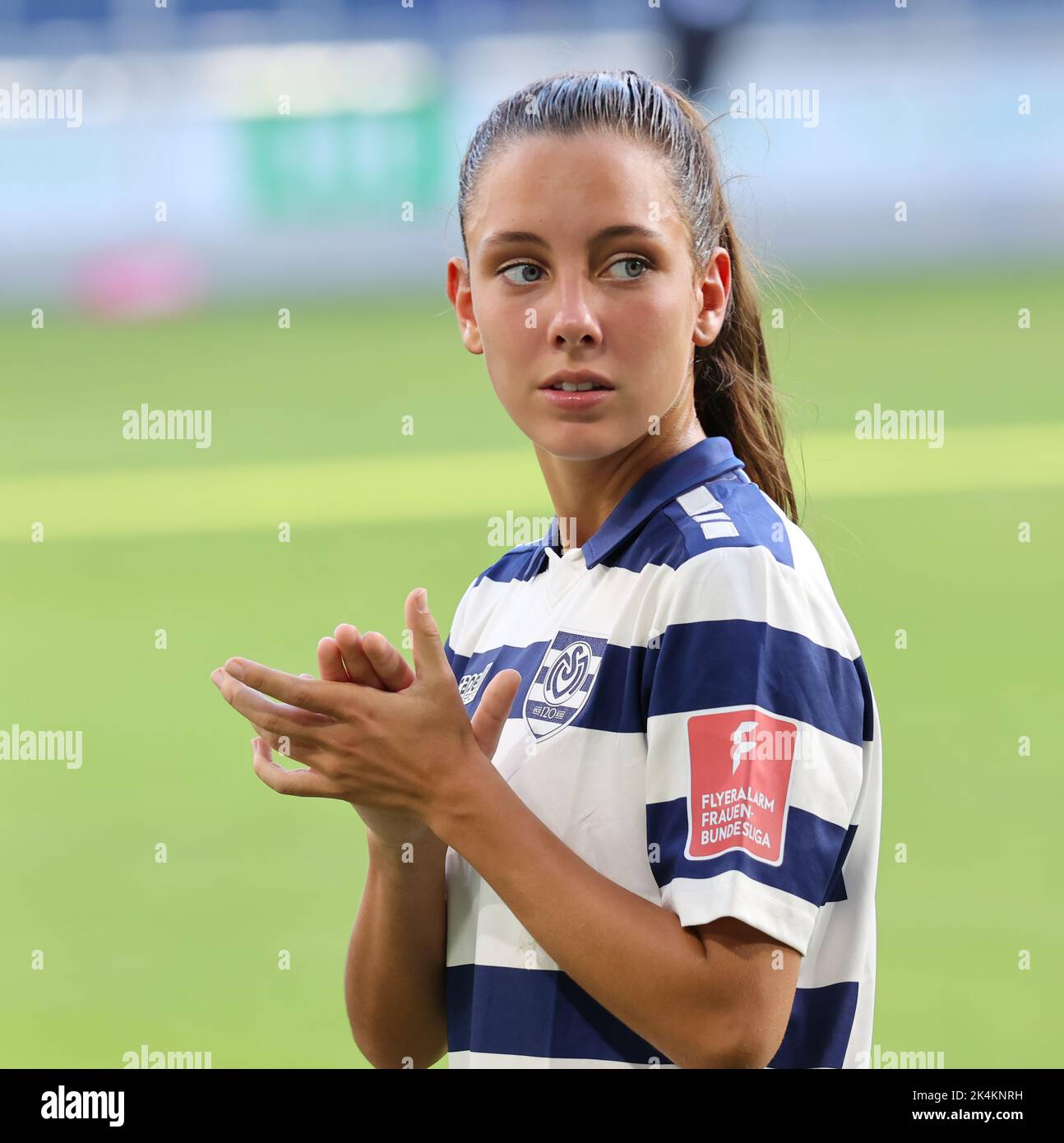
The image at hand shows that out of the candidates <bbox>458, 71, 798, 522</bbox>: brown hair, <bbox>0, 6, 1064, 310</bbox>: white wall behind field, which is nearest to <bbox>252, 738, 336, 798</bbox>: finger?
<bbox>458, 71, 798, 522</bbox>: brown hair

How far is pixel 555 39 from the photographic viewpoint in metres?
17.0

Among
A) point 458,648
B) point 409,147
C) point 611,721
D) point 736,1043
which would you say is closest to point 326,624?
point 458,648

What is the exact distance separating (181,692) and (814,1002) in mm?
4823

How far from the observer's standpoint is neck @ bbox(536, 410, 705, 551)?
1516mm

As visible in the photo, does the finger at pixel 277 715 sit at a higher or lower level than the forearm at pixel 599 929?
higher

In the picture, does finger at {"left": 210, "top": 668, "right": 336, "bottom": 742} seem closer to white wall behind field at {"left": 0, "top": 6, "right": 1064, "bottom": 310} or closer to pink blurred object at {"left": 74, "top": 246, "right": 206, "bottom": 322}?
white wall behind field at {"left": 0, "top": 6, "right": 1064, "bottom": 310}

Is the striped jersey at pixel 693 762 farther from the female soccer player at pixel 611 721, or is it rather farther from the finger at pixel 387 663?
the finger at pixel 387 663

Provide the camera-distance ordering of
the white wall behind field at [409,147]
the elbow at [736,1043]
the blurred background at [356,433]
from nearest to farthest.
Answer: the elbow at [736,1043], the blurred background at [356,433], the white wall behind field at [409,147]

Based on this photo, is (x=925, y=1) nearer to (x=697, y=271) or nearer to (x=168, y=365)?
(x=168, y=365)

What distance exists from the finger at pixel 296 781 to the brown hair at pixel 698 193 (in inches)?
23.2

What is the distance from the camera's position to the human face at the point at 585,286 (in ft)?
4.61

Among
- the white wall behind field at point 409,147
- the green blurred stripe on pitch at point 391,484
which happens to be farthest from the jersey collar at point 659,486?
the white wall behind field at point 409,147

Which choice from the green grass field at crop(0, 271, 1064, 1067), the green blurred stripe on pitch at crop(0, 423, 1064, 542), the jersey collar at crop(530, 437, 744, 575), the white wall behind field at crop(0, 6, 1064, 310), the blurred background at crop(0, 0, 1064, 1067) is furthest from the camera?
the white wall behind field at crop(0, 6, 1064, 310)

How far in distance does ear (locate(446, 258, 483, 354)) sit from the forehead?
170 mm
